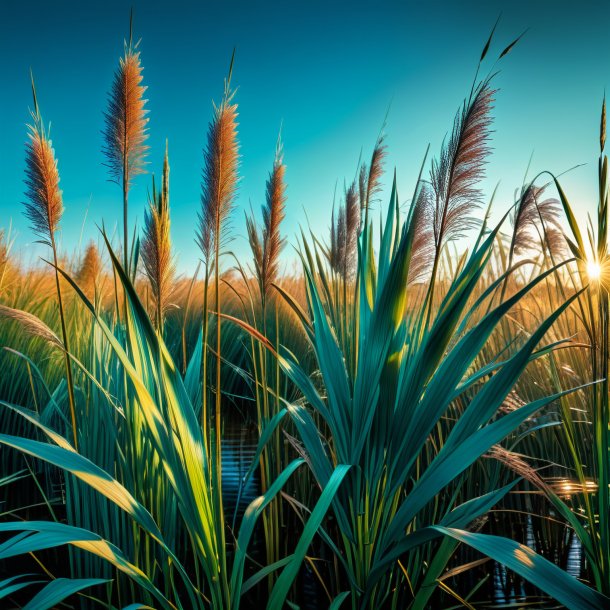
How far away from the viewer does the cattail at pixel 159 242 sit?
1.30 metres

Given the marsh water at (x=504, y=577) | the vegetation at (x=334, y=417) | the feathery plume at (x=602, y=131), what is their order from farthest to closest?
1. the marsh water at (x=504, y=577)
2. the feathery plume at (x=602, y=131)
3. the vegetation at (x=334, y=417)

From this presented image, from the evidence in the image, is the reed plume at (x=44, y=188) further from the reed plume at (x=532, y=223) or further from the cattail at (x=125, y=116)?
the reed plume at (x=532, y=223)

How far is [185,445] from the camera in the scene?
124cm

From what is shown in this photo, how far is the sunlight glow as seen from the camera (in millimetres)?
1405

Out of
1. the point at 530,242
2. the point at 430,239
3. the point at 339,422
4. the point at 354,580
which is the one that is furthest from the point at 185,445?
the point at 530,242

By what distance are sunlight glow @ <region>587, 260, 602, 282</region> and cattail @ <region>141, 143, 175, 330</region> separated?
1083 millimetres

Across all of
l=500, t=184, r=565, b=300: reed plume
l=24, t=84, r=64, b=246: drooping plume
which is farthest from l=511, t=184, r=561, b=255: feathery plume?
l=24, t=84, r=64, b=246: drooping plume

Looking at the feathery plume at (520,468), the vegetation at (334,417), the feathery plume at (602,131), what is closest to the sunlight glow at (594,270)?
the vegetation at (334,417)

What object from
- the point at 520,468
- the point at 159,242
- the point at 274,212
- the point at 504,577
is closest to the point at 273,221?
the point at 274,212

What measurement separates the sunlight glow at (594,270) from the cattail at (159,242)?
1.08m

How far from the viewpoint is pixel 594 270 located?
4.67 feet

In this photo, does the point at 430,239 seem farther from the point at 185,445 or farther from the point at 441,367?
the point at 185,445

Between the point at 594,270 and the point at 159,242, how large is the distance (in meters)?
1.12

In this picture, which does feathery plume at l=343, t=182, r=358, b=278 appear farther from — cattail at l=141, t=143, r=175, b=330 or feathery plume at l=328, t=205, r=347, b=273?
cattail at l=141, t=143, r=175, b=330
